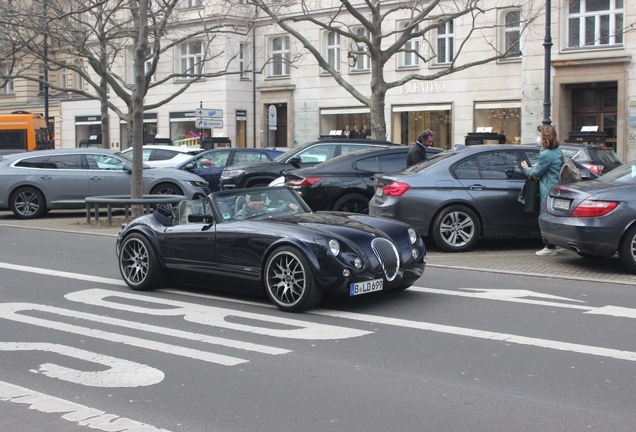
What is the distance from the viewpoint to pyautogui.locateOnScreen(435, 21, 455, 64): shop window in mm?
36938

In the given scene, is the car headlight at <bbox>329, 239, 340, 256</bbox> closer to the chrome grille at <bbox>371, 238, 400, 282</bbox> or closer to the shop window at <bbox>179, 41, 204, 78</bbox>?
the chrome grille at <bbox>371, 238, 400, 282</bbox>

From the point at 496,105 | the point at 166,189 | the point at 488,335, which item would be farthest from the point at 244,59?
the point at 488,335

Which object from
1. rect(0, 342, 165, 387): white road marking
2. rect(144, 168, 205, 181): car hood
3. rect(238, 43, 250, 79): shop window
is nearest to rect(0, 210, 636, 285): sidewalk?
rect(0, 342, 165, 387): white road marking

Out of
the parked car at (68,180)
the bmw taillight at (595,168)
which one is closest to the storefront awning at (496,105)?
the bmw taillight at (595,168)

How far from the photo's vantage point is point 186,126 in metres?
45.5

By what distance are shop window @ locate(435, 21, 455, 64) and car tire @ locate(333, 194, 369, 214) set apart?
23448 mm

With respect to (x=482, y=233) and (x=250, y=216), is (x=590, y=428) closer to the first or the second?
(x=250, y=216)

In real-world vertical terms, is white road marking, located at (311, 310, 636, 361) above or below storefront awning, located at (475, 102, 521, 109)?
below

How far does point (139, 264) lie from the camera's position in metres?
9.62

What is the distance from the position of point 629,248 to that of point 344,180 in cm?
577

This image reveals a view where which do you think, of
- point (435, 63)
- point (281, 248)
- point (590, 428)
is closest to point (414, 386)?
point (590, 428)

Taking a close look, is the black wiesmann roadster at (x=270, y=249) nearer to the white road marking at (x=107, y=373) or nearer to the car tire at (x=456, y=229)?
the white road marking at (x=107, y=373)

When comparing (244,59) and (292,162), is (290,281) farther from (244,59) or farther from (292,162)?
(244,59)

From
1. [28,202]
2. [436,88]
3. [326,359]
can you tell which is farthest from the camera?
[436,88]
